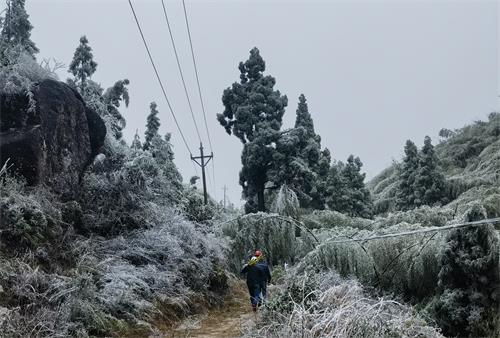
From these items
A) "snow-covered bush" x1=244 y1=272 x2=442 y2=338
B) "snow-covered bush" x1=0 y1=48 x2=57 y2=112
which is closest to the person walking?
"snow-covered bush" x1=244 y1=272 x2=442 y2=338

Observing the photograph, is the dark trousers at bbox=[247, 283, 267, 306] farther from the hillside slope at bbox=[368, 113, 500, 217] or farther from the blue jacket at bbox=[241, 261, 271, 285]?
the hillside slope at bbox=[368, 113, 500, 217]

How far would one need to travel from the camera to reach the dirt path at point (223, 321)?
850cm

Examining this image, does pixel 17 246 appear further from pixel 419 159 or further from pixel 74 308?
pixel 419 159

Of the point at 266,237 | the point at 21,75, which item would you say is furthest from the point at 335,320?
the point at 21,75

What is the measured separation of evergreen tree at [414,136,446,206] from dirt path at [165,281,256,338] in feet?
40.2

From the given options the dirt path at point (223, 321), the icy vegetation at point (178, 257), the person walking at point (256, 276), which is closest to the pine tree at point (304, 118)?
the icy vegetation at point (178, 257)

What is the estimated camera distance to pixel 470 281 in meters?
8.69

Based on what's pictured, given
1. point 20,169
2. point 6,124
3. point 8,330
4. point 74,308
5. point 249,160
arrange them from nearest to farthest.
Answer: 1. point 8,330
2. point 74,308
3. point 20,169
4. point 6,124
5. point 249,160

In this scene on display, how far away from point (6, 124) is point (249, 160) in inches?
499

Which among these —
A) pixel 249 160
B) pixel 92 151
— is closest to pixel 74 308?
pixel 92 151

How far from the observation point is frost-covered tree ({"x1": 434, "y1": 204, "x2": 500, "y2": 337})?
820 centimetres

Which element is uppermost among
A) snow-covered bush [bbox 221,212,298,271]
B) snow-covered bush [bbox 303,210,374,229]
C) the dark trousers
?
snow-covered bush [bbox 303,210,374,229]

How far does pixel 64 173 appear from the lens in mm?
10070

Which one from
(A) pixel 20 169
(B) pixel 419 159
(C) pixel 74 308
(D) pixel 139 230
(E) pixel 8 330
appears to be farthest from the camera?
(B) pixel 419 159
